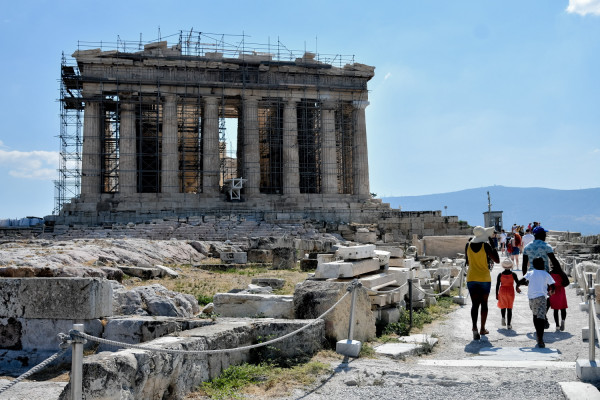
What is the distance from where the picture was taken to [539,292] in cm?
832

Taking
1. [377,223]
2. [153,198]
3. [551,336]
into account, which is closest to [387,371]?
[551,336]

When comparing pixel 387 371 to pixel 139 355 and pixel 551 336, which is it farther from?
pixel 551 336

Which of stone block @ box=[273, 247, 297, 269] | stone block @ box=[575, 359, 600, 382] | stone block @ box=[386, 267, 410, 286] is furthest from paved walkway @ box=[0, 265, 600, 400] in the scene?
stone block @ box=[273, 247, 297, 269]

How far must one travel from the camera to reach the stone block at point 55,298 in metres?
6.90

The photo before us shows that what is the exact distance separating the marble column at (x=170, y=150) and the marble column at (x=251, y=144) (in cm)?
456

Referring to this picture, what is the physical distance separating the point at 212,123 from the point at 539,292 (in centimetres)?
3413

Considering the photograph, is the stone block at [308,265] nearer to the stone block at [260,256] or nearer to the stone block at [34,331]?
the stone block at [260,256]

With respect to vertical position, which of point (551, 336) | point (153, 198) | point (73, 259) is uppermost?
point (153, 198)

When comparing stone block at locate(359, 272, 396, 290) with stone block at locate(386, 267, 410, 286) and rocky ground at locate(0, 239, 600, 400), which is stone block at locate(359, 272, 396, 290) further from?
rocky ground at locate(0, 239, 600, 400)

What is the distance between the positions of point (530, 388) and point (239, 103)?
124 feet

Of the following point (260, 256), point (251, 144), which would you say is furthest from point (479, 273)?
point (251, 144)

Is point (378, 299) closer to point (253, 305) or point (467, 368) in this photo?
point (253, 305)

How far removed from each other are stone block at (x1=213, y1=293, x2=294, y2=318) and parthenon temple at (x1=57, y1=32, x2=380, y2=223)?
27793 millimetres

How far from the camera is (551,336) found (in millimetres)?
8977
